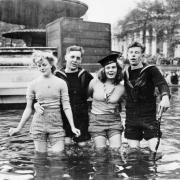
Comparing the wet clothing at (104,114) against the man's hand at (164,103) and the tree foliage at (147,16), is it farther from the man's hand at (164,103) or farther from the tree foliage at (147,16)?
the tree foliage at (147,16)

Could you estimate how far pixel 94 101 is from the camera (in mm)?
5809

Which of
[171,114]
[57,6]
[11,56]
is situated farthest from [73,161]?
[57,6]

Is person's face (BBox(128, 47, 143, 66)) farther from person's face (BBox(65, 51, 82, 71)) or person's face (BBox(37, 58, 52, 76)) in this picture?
person's face (BBox(37, 58, 52, 76))

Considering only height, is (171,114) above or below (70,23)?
below

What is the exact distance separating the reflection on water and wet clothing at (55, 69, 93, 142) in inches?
12.3

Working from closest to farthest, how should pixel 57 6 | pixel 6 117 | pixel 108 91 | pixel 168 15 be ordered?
pixel 108 91, pixel 6 117, pixel 57 6, pixel 168 15

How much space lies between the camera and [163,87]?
529 centimetres

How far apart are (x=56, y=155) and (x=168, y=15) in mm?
42789

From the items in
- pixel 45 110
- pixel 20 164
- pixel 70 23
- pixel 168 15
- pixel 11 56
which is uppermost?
pixel 168 15

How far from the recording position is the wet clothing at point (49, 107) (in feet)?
17.3

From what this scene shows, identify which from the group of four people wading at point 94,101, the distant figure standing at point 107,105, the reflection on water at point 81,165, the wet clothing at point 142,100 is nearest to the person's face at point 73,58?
the group of four people wading at point 94,101

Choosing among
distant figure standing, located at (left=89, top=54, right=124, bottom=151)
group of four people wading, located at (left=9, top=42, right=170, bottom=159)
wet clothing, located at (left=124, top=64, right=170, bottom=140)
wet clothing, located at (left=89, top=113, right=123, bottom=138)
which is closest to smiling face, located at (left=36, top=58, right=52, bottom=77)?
group of four people wading, located at (left=9, top=42, right=170, bottom=159)

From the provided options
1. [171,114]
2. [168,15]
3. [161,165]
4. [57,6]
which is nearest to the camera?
[161,165]

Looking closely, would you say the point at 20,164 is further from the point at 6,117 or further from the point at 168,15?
the point at 168,15
